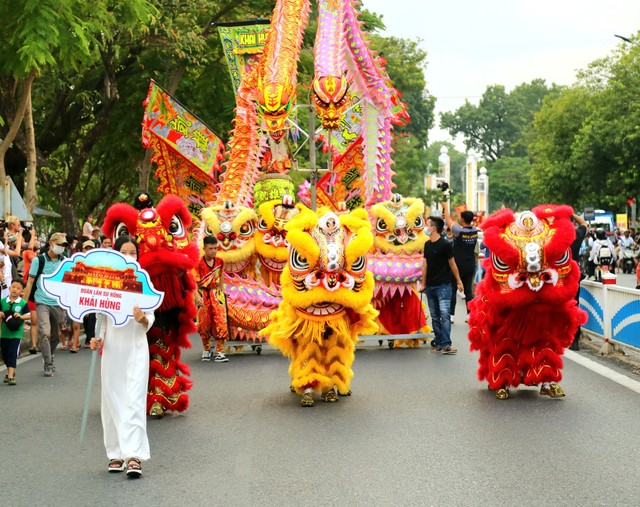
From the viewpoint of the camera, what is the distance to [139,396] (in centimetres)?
781

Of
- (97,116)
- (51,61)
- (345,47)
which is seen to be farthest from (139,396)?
(97,116)

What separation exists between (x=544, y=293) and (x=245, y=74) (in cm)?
1181

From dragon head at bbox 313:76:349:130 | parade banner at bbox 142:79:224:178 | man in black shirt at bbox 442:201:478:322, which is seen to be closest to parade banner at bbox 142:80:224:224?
parade banner at bbox 142:79:224:178

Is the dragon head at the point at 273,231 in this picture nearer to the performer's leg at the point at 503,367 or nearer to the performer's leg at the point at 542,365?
the performer's leg at the point at 503,367

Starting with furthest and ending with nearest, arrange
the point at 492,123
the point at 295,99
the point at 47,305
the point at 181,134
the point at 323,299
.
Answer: the point at 492,123 < the point at 181,134 < the point at 295,99 < the point at 47,305 < the point at 323,299

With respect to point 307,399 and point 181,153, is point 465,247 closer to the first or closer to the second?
point 181,153

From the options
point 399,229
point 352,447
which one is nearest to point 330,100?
point 399,229

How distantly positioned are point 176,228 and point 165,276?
443mm

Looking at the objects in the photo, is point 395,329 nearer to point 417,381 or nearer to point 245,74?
point 417,381

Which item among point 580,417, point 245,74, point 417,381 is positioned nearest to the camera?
point 580,417

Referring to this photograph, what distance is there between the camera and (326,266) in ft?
34.2

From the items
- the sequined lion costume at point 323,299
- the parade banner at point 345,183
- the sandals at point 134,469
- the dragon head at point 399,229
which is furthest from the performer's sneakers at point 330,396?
the parade banner at point 345,183

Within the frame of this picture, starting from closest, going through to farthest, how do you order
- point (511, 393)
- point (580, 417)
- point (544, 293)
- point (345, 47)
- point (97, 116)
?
point (580, 417), point (544, 293), point (511, 393), point (345, 47), point (97, 116)

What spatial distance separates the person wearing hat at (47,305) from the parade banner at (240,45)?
30.6ft
